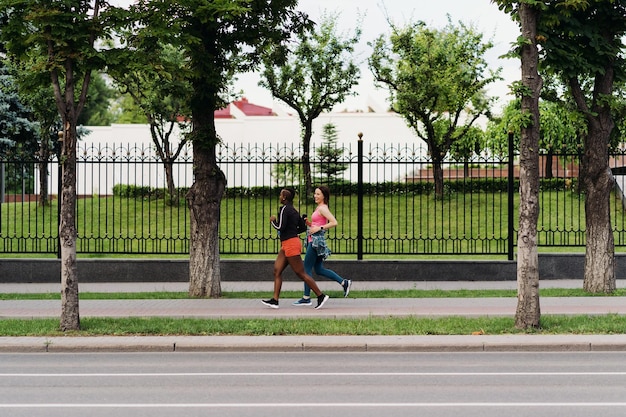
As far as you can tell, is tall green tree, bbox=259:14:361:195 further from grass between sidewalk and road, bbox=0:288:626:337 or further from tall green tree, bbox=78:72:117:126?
tall green tree, bbox=78:72:117:126

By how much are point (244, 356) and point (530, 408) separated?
4227 millimetres

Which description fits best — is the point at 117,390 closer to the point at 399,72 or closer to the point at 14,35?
the point at 14,35

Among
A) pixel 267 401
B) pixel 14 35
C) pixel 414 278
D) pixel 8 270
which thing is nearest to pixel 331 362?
pixel 267 401

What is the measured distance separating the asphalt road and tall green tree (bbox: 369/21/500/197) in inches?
793

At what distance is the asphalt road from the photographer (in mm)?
7816

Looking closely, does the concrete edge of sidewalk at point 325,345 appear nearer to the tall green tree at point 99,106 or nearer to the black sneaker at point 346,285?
the black sneaker at point 346,285

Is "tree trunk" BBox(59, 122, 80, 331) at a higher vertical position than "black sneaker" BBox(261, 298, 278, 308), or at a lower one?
higher

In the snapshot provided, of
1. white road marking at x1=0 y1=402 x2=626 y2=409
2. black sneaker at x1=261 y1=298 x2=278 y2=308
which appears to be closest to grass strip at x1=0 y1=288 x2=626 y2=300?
black sneaker at x1=261 y1=298 x2=278 y2=308

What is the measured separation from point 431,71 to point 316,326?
65.7 ft

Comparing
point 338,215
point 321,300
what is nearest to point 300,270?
point 321,300

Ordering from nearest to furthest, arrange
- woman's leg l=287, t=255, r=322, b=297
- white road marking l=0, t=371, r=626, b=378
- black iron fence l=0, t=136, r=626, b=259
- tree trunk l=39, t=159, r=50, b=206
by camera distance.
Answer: white road marking l=0, t=371, r=626, b=378 < woman's leg l=287, t=255, r=322, b=297 < black iron fence l=0, t=136, r=626, b=259 < tree trunk l=39, t=159, r=50, b=206

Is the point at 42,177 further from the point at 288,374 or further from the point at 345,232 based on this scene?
the point at 288,374

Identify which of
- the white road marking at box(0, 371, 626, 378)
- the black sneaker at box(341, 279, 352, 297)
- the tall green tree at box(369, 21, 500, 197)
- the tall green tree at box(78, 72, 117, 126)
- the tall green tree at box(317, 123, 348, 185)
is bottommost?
the white road marking at box(0, 371, 626, 378)

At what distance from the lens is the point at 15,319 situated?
44.5 ft
